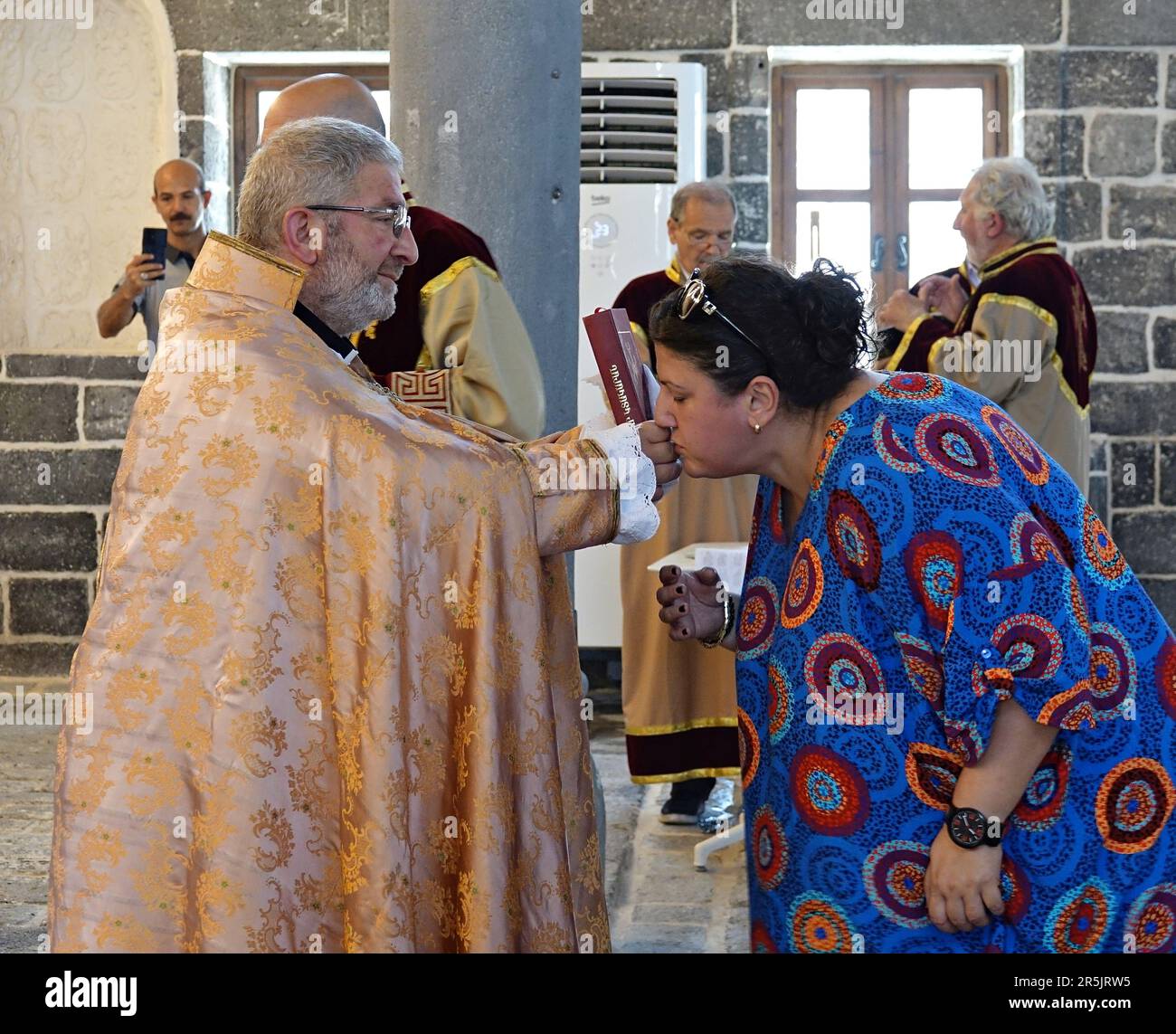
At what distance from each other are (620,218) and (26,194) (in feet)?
8.09

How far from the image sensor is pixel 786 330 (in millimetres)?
1963

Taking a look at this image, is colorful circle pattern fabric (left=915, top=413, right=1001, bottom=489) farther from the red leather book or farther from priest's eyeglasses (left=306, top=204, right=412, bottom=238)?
priest's eyeglasses (left=306, top=204, right=412, bottom=238)

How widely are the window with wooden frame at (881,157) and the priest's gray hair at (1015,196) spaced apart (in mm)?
1757

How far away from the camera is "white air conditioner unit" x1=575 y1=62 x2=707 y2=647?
5.99 m

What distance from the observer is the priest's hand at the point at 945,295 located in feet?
15.6

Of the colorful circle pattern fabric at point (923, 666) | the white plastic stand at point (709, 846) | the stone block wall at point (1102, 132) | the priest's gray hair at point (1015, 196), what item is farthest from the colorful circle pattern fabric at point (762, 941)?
the stone block wall at point (1102, 132)

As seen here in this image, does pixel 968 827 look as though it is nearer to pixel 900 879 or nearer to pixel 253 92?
pixel 900 879

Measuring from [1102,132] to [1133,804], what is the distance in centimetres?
473

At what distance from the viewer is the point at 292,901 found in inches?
78.2

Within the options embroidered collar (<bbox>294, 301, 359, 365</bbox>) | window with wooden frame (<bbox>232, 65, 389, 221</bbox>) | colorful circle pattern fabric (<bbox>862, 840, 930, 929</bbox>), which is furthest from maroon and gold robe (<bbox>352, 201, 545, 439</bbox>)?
window with wooden frame (<bbox>232, 65, 389, 221</bbox>)

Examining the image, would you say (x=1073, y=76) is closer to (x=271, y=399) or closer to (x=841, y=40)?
(x=841, y=40)

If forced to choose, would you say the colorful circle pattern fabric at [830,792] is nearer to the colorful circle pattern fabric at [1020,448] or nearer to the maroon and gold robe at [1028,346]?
the colorful circle pattern fabric at [1020,448]

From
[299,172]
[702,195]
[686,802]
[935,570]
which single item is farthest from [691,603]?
[702,195]
